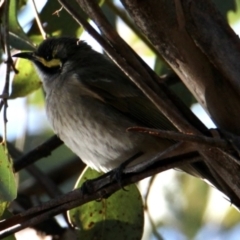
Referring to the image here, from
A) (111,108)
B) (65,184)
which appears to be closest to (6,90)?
(111,108)

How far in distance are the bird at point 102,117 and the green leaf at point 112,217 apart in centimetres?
29

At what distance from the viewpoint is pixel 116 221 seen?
295 cm

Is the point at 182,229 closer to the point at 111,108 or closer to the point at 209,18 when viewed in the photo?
the point at 111,108

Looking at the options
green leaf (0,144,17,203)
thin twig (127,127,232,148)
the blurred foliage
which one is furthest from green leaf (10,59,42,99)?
thin twig (127,127,232,148)

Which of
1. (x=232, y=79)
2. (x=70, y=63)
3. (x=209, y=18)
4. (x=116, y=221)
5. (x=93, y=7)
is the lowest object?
(x=116, y=221)

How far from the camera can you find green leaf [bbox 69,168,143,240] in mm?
2908

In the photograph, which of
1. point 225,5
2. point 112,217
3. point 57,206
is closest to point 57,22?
point 225,5

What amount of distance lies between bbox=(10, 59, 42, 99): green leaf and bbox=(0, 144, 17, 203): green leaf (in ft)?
3.44

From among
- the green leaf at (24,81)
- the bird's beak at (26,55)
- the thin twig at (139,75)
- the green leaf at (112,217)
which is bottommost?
the green leaf at (112,217)

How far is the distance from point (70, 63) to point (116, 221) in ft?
4.24

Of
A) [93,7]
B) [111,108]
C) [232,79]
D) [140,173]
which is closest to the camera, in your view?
[93,7]

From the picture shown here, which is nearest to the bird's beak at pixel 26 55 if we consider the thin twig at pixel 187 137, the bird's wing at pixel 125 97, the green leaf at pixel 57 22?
the green leaf at pixel 57 22

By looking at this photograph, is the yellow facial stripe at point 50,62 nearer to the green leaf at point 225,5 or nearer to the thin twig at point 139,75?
the green leaf at point 225,5

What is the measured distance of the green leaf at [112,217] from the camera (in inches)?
114
